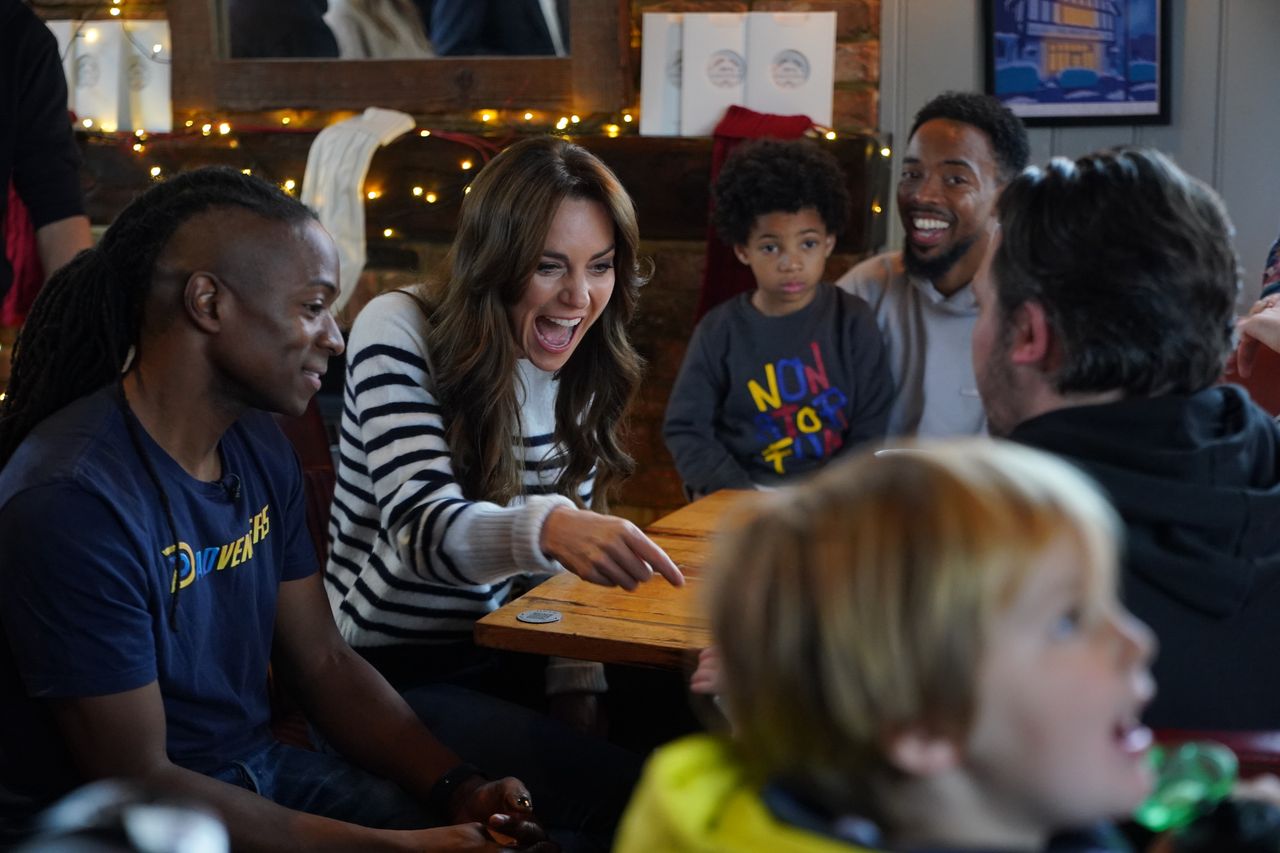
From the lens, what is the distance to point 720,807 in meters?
0.85

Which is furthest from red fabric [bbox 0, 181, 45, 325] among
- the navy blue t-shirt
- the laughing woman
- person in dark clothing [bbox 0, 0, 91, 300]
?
the navy blue t-shirt

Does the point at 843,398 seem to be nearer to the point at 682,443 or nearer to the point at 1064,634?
the point at 682,443

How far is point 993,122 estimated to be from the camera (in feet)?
10.4

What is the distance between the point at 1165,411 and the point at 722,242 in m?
2.58

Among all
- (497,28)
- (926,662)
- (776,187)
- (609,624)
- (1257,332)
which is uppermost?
(497,28)

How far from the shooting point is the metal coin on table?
1.79 m

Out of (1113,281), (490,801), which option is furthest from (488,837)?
(1113,281)

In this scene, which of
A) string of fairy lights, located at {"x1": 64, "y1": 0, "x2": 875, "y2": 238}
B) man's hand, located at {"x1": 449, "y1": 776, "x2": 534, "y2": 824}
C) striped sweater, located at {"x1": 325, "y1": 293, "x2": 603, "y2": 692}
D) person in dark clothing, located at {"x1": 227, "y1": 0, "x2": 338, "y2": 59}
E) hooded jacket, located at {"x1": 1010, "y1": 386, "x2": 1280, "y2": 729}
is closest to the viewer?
hooded jacket, located at {"x1": 1010, "y1": 386, "x2": 1280, "y2": 729}

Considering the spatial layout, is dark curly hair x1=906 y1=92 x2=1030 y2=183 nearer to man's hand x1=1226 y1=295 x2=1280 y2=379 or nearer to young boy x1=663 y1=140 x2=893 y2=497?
young boy x1=663 y1=140 x2=893 y2=497

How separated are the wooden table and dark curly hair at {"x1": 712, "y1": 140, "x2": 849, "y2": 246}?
1495mm

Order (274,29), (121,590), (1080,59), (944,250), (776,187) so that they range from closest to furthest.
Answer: (121,590) → (944,250) → (776,187) → (1080,59) → (274,29)

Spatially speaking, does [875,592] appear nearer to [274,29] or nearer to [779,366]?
[779,366]

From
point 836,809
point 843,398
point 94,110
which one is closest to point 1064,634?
point 836,809

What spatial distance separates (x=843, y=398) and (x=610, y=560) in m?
1.54
